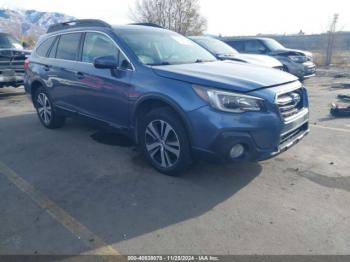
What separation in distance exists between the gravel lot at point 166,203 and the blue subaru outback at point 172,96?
0.47 m

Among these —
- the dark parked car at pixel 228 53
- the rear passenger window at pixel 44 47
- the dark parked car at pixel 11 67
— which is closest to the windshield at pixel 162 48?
the rear passenger window at pixel 44 47

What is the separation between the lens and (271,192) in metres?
3.59

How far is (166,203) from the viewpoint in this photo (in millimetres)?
3383

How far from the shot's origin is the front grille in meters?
3.59

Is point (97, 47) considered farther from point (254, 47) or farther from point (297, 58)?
point (297, 58)

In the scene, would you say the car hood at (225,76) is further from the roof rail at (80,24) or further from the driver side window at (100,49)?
the roof rail at (80,24)

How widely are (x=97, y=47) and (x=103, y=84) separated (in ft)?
2.08

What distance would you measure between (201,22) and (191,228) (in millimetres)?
25937

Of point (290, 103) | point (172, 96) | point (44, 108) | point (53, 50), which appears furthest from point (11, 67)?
point (290, 103)

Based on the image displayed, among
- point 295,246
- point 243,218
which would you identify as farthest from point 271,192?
point 295,246

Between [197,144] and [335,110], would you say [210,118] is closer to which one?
[197,144]

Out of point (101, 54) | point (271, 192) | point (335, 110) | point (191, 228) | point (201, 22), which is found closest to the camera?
point (191, 228)

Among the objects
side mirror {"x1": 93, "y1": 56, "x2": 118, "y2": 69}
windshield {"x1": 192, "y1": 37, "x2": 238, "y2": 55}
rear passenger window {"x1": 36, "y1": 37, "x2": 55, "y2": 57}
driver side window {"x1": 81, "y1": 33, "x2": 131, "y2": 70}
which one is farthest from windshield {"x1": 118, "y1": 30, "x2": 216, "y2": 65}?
windshield {"x1": 192, "y1": 37, "x2": 238, "y2": 55}

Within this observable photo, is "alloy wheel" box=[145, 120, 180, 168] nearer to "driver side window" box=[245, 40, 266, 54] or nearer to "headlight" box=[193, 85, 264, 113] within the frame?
"headlight" box=[193, 85, 264, 113]
